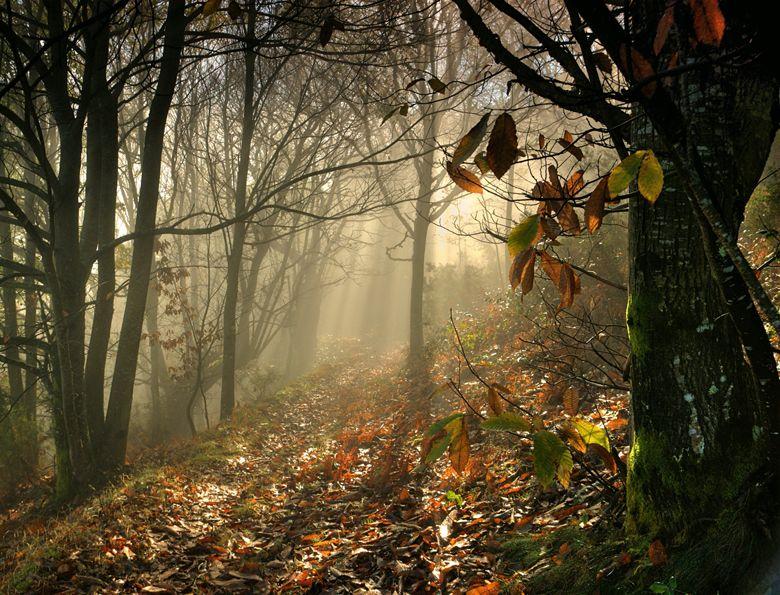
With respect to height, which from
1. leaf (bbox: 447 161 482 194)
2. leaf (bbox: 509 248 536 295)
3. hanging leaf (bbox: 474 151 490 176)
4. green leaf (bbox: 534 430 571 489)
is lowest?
green leaf (bbox: 534 430 571 489)

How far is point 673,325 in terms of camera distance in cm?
202

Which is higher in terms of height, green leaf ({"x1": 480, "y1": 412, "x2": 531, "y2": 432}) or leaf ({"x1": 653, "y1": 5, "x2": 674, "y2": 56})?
leaf ({"x1": 653, "y1": 5, "x2": 674, "y2": 56})

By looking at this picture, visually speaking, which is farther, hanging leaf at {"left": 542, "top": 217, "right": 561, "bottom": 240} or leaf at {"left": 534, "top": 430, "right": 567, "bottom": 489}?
hanging leaf at {"left": 542, "top": 217, "right": 561, "bottom": 240}

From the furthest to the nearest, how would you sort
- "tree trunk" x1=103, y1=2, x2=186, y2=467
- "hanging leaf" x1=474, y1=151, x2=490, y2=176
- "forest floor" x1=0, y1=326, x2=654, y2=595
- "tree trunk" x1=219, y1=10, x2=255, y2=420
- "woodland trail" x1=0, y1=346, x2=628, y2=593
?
1. "tree trunk" x1=219, y1=10, x2=255, y2=420
2. "tree trunk" x1=103, y1=2, x2=186, y2=467
3. "woodland trail" x1=0, y1=346, x2=628, y2=593
4. "forest floor" x1=0, y1=326, x2=654, y2=595
5. "hanging leaf" x1=474, y1=151, x2=490, y2=176

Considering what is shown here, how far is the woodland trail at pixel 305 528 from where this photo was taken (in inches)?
129

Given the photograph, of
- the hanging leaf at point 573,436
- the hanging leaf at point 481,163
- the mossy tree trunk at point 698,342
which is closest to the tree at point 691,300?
the mossy tree trunk at point 698,342

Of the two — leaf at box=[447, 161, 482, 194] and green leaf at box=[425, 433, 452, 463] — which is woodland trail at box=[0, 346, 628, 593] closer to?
green leaf at box=[425, 433, 452, 463]

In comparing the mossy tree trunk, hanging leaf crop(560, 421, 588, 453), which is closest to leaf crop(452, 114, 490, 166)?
the mossy tree trunk

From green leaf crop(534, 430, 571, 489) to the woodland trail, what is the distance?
4.87 feet

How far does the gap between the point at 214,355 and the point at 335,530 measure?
37.6 ft

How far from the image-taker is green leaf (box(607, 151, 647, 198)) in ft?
3.92

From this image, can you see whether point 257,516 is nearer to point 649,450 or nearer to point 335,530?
point 335,530

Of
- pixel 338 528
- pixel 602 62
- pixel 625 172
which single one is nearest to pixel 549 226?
pixel 625 172

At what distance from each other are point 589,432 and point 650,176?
1.23m
